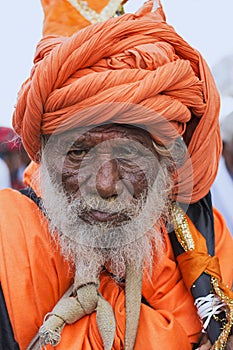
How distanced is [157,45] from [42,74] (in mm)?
390

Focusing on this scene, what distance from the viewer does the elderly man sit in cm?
192

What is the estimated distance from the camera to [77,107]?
191 centimetres

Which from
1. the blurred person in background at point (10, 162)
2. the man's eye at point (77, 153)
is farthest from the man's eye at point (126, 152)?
the blurred person in background at point (10, 162)

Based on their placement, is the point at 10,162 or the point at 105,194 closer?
the point at 105,194

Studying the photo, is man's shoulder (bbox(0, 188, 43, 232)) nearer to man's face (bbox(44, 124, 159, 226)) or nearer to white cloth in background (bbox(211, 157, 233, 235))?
man's face (bbox(44, 124, 159, 226))

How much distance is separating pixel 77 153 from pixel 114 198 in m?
0.19

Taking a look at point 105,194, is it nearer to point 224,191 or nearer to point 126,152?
point 126,152

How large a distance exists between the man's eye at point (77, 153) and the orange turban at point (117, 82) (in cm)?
9

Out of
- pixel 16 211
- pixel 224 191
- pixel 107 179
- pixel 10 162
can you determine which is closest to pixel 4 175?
pixel 10 162

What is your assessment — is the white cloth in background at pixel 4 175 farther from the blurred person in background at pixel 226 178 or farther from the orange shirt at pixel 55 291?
the orange shirt at pixel 55 291

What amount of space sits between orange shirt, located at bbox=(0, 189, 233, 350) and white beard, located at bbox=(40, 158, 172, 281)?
4 centimetres

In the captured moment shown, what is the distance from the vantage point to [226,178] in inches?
119

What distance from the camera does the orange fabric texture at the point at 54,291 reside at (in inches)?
76.2

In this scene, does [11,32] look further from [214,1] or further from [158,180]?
[158,180]
